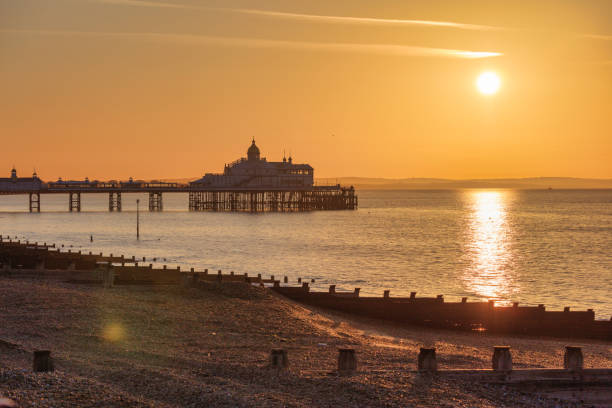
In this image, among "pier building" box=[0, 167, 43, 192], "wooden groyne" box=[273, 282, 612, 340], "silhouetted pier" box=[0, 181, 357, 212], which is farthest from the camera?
"silhouetted pier" box=[0, 181, 357, 212]

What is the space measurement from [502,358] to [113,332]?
1066 cm

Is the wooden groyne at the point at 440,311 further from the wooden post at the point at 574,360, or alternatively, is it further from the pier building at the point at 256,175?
the pier building at the point at 256,175

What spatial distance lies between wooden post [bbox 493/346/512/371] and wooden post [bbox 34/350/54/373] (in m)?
8.92

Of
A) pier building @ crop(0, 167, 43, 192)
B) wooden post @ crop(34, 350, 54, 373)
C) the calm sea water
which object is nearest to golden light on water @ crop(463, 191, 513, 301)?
the calm sea water

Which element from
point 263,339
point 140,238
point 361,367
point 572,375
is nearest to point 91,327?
point 263,339

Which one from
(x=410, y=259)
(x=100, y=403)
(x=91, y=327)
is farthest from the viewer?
(x=410, y=259)

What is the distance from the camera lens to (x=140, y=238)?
3401 inches

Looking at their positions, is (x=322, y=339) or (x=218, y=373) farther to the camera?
(x=322, y=339)

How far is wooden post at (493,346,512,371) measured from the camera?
14922mm

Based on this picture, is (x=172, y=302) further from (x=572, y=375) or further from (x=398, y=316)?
(x=572, y=375)

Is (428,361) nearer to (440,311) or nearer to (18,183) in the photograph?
(440,311)

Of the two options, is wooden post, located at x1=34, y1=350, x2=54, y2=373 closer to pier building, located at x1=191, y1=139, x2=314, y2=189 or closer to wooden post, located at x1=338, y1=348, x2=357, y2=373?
wooden post, located at x1=338, y1=348, x2=357, y2=373

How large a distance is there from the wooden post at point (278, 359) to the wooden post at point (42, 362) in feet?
15.4

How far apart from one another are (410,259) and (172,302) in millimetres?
42150
